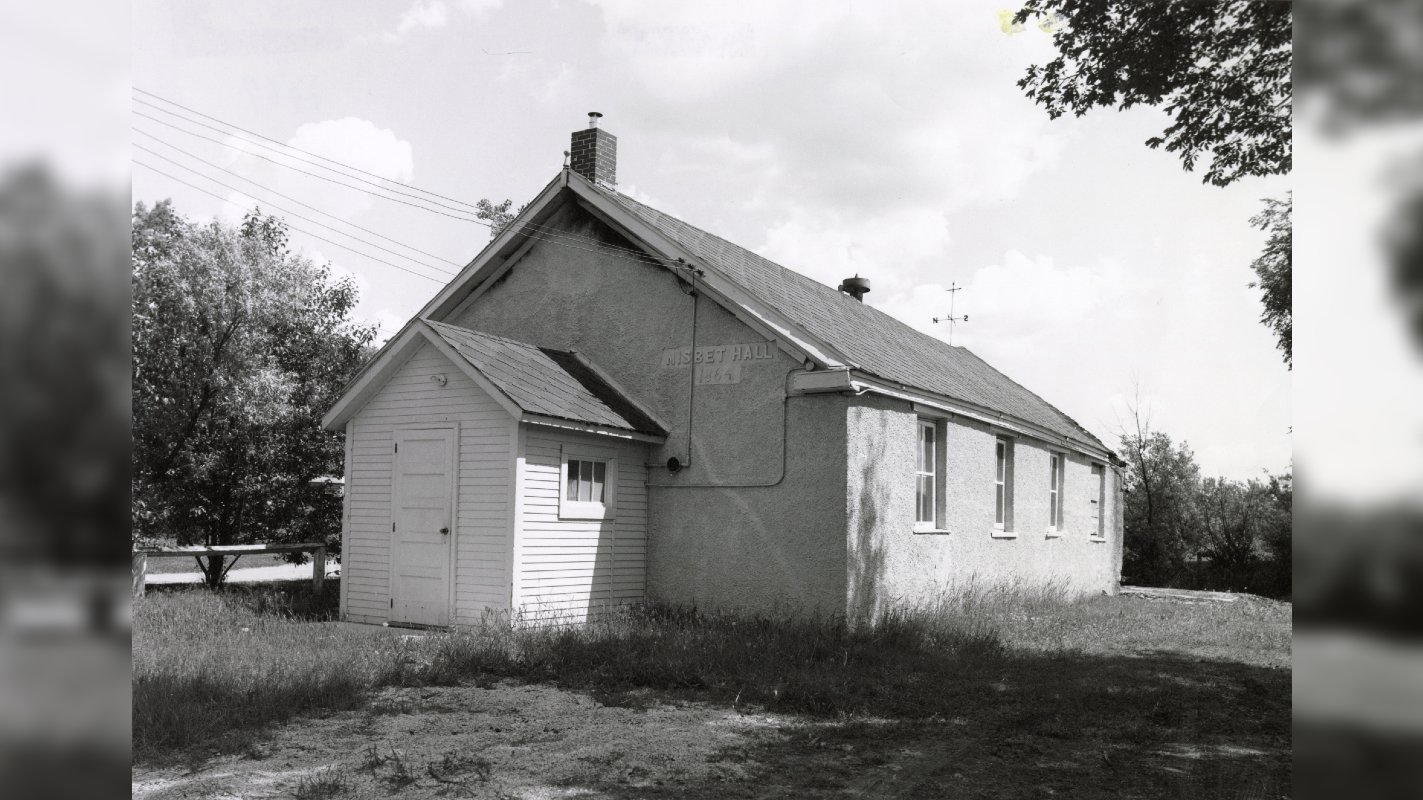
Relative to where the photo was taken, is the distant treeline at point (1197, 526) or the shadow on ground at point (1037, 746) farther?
the distant treeline at point (1197, 526)

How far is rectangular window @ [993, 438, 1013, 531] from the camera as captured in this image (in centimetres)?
1750

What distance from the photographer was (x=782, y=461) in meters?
12.7

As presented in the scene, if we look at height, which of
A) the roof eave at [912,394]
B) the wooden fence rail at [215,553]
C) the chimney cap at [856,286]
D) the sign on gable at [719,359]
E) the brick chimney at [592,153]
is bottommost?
the wooden fence rail at [215,553]

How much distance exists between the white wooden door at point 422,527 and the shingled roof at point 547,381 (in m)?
1.10

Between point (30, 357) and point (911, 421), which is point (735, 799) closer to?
point (30, 357)

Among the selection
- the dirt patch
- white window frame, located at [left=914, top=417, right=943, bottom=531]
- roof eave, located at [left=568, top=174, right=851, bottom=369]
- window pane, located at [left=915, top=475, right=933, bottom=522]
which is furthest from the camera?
window pane, located at [left=915, top=475, right=933, bottom=522]

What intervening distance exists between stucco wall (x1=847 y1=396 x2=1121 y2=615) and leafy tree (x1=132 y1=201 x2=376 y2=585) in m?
11.7

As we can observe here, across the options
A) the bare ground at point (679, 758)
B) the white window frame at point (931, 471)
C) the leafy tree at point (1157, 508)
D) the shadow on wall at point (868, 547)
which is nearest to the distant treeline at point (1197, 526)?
the leafy tree at point (1157, 508)

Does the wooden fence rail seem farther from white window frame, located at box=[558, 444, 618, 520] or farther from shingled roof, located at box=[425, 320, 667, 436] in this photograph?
white window frame, located at box=[558, 444, 618, 520]

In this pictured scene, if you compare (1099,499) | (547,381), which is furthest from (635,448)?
(1099,499)

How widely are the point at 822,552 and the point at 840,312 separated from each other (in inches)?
262

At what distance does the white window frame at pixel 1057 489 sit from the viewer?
2028 cm

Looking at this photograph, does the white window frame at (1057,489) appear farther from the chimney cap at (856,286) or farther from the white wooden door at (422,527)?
the white wooden door at (422,527)

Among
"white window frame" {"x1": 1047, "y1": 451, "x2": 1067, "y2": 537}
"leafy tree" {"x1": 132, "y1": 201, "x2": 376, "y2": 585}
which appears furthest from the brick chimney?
"white window frame" {"x1": 1047, "y1": 451, "x2": 1067, "y2": 537}
